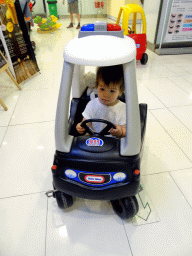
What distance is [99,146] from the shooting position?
64cm

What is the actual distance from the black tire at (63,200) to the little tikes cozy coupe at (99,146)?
0.38 feet

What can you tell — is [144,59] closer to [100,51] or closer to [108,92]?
[108,92]

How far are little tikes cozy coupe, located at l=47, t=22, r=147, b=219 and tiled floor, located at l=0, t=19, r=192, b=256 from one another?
0.56 feet

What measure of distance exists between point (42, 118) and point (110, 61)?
1116 millimetres

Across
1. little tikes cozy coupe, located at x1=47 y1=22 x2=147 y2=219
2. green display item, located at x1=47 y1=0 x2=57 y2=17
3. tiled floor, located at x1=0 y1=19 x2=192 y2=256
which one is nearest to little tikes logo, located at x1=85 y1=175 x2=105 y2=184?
little tikes cozy coupe, located at x1=47 y1=22 x2=147 y2=219

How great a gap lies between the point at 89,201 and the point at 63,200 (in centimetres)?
15

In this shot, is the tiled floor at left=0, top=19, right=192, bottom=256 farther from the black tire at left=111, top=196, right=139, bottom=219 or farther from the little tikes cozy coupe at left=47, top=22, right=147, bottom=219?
the little tikes cozy coupe at left=47, top=22, right=147, bottom=219

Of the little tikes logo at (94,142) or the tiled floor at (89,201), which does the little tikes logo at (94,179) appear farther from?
the tiled floor at (89,201)

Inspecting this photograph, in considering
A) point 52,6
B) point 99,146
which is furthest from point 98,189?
point 52,6

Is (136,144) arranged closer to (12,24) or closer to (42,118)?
(42,118)

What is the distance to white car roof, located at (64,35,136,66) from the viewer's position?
473 mm

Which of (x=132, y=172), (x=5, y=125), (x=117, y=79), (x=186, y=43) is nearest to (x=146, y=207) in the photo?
(x=132, y=172)

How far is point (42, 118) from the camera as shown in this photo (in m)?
1.47

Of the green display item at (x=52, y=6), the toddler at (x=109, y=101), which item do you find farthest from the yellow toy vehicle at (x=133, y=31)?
the green display item at (x=52, y=6)
